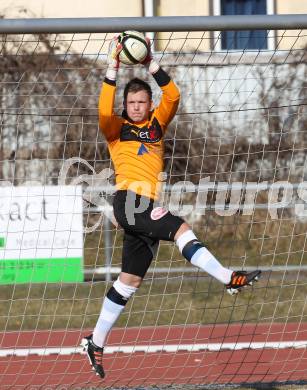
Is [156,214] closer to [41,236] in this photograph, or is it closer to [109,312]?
[109,312]

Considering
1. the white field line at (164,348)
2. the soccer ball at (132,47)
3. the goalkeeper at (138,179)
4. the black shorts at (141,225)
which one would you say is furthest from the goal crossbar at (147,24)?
the white field line at (164,348)

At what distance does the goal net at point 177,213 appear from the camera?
8.90 meters

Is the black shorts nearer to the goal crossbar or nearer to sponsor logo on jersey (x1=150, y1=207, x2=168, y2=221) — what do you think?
sponsor logo on jersey (x1=150, y1=207, x2=168, y2=221)

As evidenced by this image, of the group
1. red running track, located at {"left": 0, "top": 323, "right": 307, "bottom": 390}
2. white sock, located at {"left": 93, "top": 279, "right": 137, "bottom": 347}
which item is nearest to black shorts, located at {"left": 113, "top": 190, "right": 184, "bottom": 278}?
white sock, located at {"left": 93, "top": 279, "right": 137, "bottom": 347}

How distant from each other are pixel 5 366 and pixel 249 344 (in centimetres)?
212

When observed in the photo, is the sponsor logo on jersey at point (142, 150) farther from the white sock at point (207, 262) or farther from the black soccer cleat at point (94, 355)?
the black soccer cleat at point (94, 355)

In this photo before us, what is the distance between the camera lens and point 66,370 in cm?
864

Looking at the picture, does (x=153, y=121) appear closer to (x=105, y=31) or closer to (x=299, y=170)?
(x=105, y=31)

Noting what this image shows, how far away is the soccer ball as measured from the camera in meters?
6.76

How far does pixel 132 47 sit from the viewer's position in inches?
266

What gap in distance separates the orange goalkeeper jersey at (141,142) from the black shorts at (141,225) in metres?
0.07

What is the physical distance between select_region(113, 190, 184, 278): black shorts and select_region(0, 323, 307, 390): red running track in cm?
140

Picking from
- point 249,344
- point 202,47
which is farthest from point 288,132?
point 249,344

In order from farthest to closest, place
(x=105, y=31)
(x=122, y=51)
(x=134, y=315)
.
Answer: (x=134, y=315) → (x=105, y=31) → (x=122, y=51)
